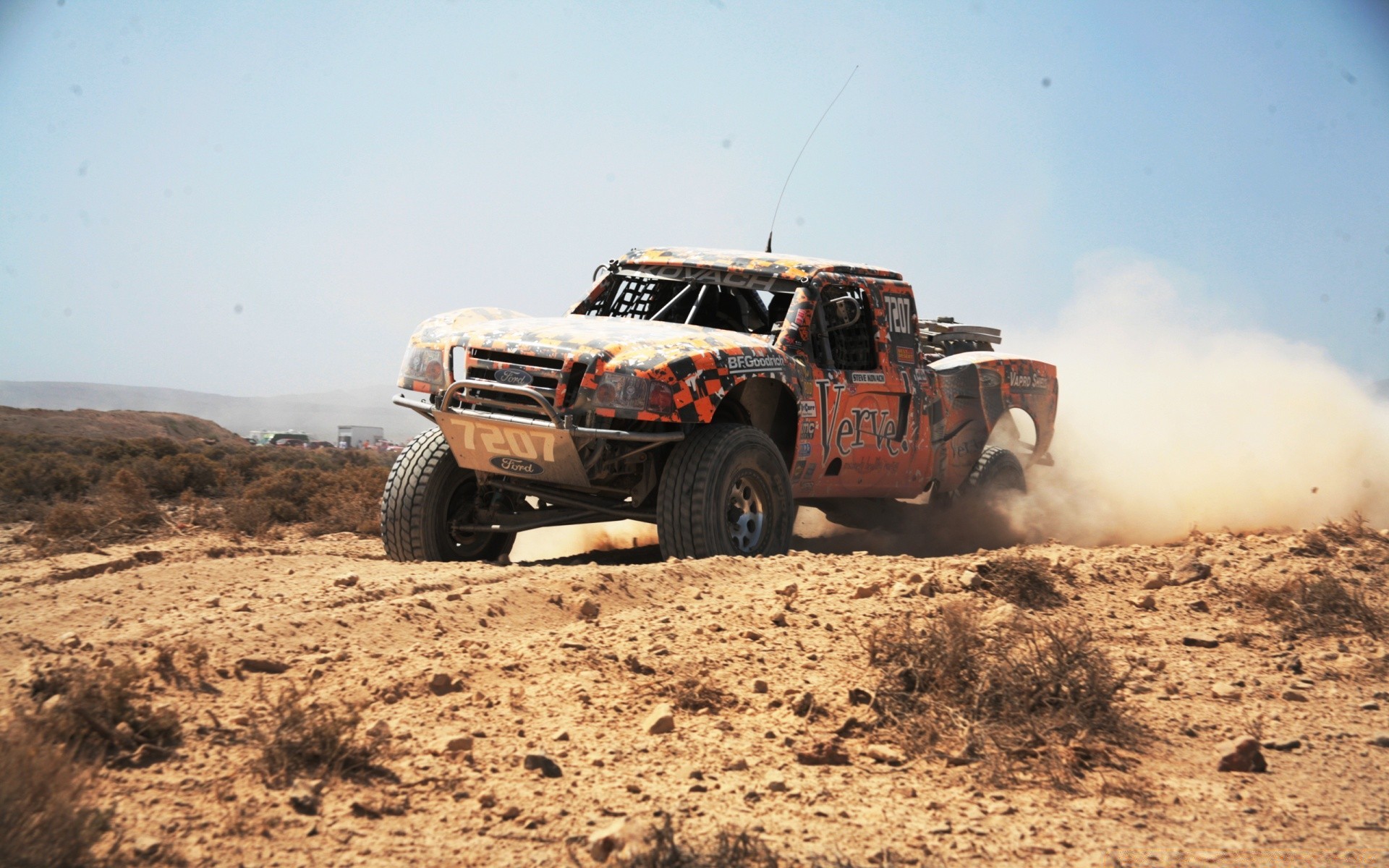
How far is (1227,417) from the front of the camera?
13852 mm

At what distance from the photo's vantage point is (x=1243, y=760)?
14.0 ft

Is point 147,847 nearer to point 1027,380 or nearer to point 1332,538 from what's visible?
point 1332,538

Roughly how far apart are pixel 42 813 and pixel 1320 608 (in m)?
6.00

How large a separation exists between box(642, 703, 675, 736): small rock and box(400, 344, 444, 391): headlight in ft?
11.1

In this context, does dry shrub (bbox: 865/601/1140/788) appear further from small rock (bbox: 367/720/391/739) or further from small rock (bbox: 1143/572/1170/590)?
small rock (bbox: 1143/572/1170/590)

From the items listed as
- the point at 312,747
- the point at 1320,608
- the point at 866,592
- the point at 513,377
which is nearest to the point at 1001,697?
the point at 866,592

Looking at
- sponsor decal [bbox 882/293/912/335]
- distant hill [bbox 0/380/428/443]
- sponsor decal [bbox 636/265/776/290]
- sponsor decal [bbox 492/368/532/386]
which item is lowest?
distant hill [bbox 0/380/428/443]

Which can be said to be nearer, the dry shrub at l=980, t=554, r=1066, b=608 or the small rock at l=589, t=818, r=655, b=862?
the small rock at l=589, t=818, r=655, b=862

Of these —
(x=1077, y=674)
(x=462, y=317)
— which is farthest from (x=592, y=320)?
(x=1077, y=674)

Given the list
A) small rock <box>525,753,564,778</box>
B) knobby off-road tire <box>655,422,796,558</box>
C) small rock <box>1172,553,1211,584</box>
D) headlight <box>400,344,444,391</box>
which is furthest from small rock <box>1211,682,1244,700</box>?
headlight <box>400,344,444,391</box>

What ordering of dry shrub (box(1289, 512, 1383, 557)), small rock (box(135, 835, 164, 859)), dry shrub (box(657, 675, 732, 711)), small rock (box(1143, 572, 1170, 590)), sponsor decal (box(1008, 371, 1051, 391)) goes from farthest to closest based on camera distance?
sponsor decal (box(1008, 371, 1051, 391)) → dry shrub (box(1289, 512, 1383, 557)) → small rock (box(1143, 572, 1170, 590)) → dry shrub (box(657, 675, 732, 711)) → small rock (box(135, 835, 164, 859))

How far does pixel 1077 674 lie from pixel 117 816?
3479 millimetres

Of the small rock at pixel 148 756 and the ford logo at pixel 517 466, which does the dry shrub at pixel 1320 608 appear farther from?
the small rock at pixel 148 756

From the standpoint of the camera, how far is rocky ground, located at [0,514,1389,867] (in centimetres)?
348
